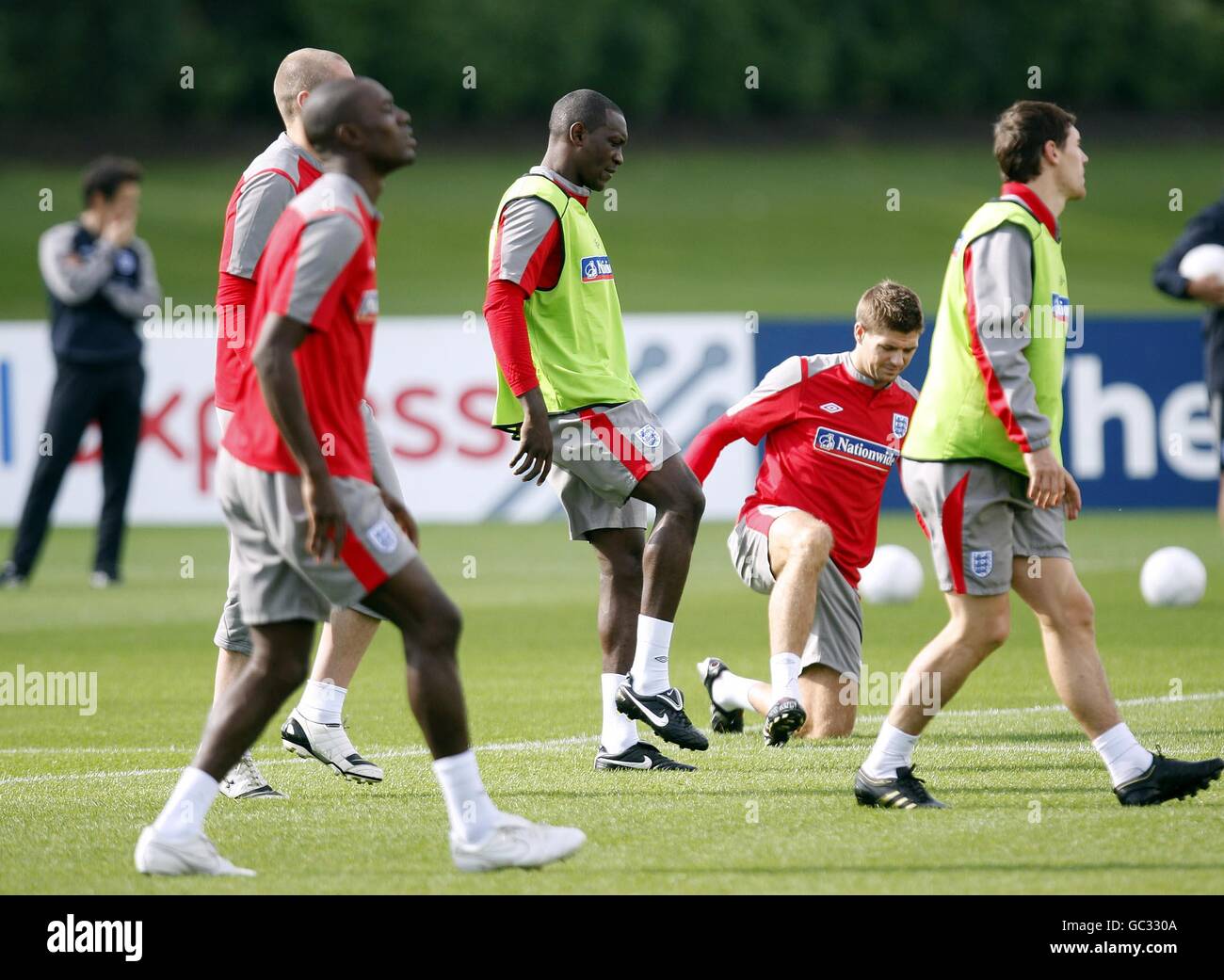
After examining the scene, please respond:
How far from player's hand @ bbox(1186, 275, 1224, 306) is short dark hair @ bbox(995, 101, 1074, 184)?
3395 mm

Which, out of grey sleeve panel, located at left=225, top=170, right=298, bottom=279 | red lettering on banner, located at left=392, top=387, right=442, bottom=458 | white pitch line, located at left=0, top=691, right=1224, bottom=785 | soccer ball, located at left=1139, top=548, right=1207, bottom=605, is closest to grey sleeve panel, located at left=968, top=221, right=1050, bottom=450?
white pitch line, located at left=0, top=691, right=1224, bottom=785

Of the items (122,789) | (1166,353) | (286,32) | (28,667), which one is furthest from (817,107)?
(122,789)

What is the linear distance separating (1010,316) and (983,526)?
2.20 ft

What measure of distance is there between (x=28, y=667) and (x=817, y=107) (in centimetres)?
3639

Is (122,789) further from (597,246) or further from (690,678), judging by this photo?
(690,678)

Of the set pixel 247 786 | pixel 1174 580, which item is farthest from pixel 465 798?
pixel 1174 580

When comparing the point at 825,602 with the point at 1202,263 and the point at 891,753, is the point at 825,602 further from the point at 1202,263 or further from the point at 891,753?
the point at 1202,263

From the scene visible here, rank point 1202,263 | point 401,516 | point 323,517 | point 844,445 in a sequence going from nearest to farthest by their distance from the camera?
point 323,517 → point 401,516 → point 844,445 → point 1202,263

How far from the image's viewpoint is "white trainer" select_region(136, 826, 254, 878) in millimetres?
5340

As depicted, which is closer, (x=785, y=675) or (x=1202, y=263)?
(x=785, y=675)

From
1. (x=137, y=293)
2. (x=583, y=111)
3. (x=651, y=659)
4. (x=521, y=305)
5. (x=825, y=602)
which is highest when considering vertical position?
(x=137, y=293)

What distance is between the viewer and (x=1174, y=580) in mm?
11875

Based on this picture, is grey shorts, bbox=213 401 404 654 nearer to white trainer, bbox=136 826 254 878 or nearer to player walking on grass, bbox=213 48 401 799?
player walking on grass, bbox=213 48 401 799

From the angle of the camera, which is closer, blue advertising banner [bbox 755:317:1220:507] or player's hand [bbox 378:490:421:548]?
player's hand [bbox 378:490:421:548]
